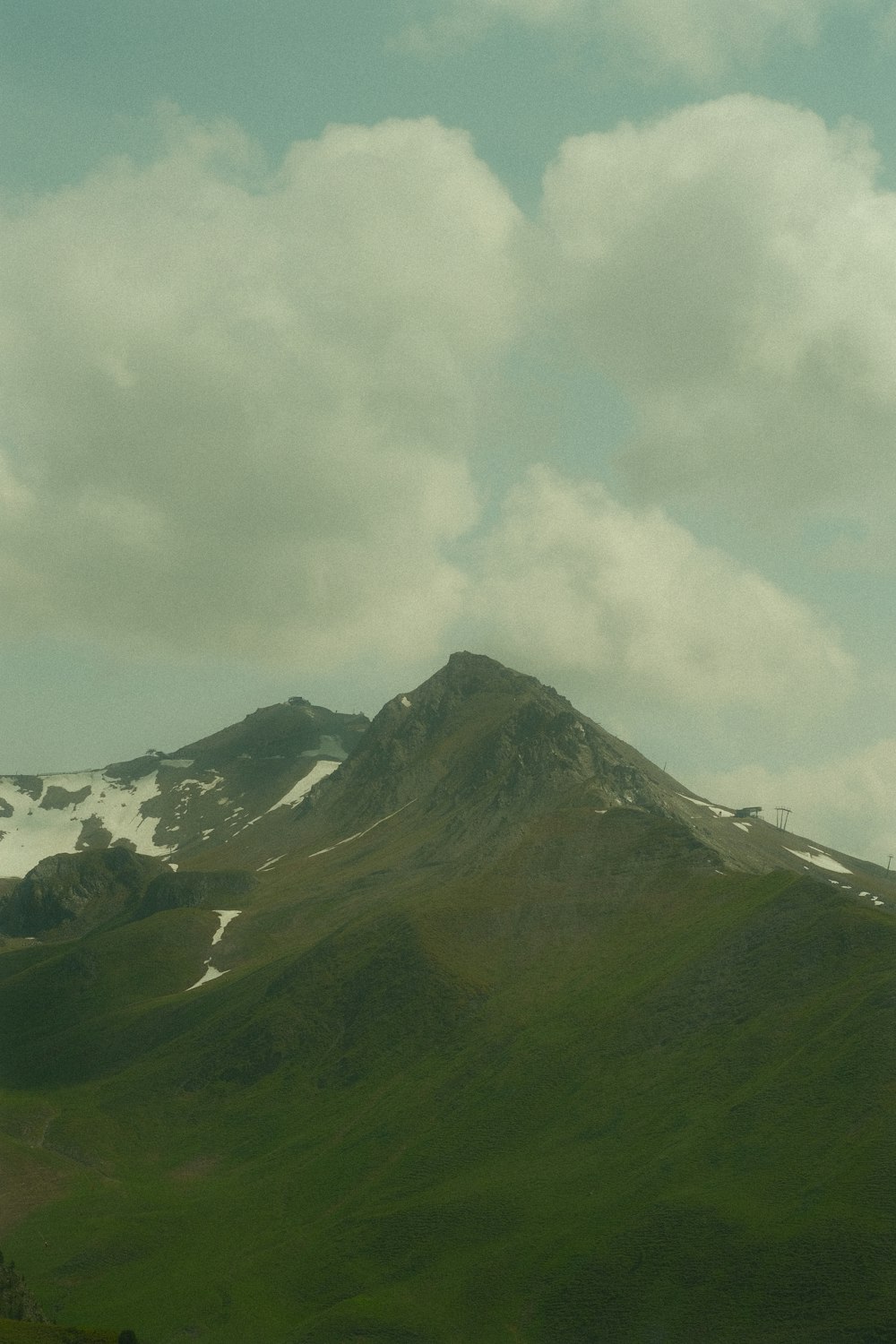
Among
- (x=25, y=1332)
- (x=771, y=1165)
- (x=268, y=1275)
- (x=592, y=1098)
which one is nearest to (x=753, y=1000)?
(x=592, y=1098)

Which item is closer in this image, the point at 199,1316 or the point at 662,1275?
the point at 662,1275

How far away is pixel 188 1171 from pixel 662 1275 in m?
87.5

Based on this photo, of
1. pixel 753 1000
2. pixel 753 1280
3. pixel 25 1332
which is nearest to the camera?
pixel 25 1332

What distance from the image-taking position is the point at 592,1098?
179 meters

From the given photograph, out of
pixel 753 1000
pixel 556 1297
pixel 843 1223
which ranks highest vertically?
Answer: pixel 753 1000

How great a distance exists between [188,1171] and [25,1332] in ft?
276

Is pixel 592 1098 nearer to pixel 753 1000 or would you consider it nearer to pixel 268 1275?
pixel 753 1000

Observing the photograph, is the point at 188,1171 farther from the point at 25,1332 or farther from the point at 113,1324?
the point at 25,1332

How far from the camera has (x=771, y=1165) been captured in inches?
5689

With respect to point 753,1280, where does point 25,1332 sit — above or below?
below

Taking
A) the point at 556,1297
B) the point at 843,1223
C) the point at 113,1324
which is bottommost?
the point at 113,1324

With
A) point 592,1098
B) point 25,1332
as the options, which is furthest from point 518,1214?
point 25,1332

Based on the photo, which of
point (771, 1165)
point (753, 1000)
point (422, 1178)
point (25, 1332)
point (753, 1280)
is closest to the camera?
point (25, 1332)

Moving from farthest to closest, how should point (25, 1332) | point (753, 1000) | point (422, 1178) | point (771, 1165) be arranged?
1. point (753, 1000)
2. point (422, 1178)
3. point (771, 1165)
4. point (25, 1332)
